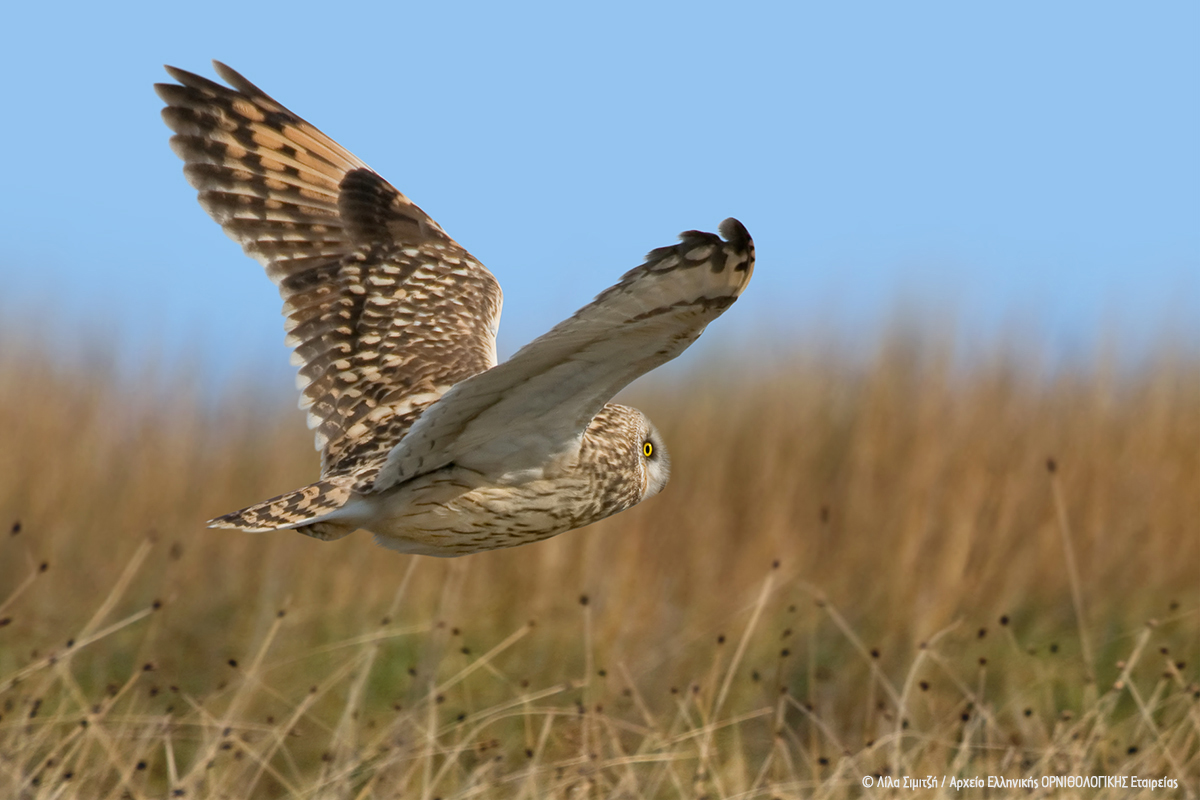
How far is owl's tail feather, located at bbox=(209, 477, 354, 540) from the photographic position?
11.1 ft

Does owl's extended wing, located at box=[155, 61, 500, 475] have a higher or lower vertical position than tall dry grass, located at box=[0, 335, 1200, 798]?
higher

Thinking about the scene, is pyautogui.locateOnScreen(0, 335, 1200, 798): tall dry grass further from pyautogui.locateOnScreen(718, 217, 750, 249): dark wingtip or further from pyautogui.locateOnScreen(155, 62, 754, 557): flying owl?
pyautogui.locateOnScreen(718, 217, 750, 249): dark wingtip

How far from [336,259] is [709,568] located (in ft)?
9.58

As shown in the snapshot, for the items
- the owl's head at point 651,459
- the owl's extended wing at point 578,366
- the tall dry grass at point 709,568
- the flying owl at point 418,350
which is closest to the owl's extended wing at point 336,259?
the flying owl at point 418,350

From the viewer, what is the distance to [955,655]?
6520 mm

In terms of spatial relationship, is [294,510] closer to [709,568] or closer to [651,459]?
[651,459]

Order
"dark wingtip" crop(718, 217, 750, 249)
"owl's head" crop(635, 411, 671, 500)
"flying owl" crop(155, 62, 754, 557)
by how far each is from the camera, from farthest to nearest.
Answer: "owl's head" crop(635, 411, 671, 500)
"flying owl" crop(155, 62, 754, 557)
"dark wingtip" crop(718, 217, 750, 249)

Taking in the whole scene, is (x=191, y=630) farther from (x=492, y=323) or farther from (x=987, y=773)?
(x=987, y=773)

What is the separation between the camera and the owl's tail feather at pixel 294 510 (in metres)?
3.38

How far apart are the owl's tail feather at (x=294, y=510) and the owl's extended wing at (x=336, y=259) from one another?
579 millimetres

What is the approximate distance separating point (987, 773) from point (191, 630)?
3.66 meters

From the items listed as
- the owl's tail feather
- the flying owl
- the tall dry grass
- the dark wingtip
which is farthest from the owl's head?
the dark wingtip

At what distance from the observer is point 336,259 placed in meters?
4.63

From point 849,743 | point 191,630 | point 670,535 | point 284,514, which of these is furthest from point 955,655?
point 284,514
